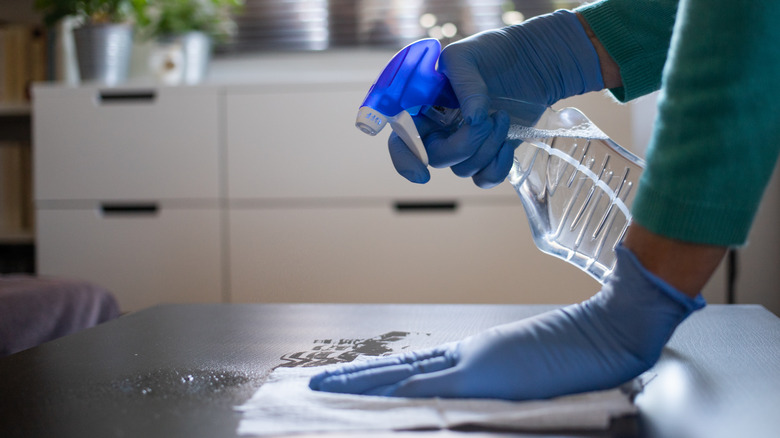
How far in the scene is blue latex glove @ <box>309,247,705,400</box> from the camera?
55cm

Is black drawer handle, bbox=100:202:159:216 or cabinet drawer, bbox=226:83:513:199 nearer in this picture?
cabinet drawer, bbox=226:83:513:199

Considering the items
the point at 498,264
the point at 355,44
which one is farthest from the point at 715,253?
the point at 355,44

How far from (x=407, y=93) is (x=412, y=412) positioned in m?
0.36

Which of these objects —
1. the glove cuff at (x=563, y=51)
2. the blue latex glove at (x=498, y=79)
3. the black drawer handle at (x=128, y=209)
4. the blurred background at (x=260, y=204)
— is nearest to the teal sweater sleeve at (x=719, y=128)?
the blue latex glove at (x=498, y=79)

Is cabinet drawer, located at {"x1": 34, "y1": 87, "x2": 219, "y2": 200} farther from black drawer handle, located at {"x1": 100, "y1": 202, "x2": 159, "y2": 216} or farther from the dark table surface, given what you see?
the dark table surface

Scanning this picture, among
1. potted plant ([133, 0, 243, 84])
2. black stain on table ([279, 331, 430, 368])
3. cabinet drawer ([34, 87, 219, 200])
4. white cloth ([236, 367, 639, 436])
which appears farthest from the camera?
potted plant ([133, 0, 243, 84])

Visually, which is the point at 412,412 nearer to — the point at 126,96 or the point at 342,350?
the point at 342,350

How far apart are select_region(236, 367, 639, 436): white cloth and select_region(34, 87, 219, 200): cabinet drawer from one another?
5.60 ft

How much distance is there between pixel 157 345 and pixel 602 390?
49 centimetres

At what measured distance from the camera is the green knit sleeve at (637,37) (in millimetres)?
877

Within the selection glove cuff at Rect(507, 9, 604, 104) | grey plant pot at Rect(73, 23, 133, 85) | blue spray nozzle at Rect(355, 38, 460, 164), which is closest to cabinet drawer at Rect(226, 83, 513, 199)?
grey plant pot at Rect(73, 23, 133, 85)

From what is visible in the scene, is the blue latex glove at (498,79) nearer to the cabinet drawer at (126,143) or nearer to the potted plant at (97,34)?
the cabinet drawer at (126,143)

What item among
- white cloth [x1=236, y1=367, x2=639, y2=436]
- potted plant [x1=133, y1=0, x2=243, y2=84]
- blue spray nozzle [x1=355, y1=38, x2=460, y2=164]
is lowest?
white cloth [x1=236, y1=367, x2=639, y2=436]

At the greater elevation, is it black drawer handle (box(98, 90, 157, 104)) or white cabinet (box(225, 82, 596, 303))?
black drawer handle (box(98, 90, 157, 104))
